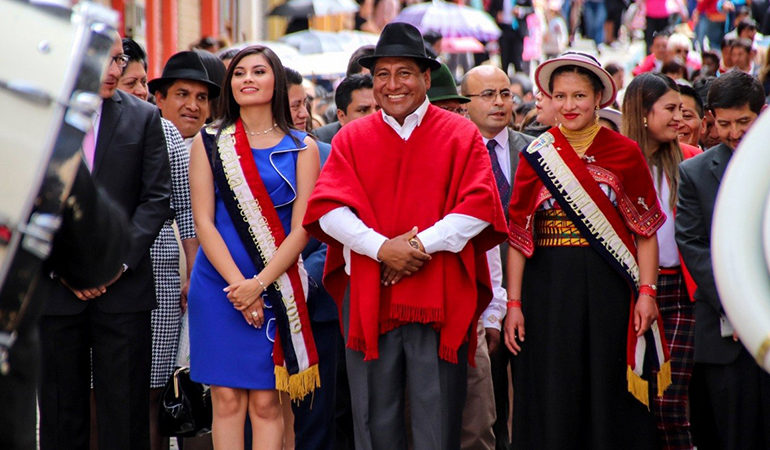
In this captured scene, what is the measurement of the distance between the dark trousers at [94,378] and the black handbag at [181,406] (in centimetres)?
33

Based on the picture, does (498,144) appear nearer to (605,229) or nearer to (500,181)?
(500,181)

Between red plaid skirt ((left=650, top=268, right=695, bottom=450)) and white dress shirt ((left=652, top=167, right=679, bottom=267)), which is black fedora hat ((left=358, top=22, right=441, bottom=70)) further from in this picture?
red plaid skirt ((left=650, top=268, right=695, bottom=450))

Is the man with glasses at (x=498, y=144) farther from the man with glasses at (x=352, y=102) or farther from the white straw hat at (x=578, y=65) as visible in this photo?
the white straw hat at (x=578, y=65)

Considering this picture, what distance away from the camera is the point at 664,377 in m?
6.02

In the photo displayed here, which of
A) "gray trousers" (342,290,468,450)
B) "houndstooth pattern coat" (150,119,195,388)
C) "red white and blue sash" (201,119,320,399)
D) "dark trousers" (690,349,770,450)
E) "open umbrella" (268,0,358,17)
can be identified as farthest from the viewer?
"open umbrella" (268,0,358,17)

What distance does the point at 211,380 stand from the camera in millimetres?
6023

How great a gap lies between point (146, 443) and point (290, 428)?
0.96m

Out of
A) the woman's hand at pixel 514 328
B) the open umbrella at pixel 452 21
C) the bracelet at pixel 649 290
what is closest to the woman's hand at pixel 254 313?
the woman's hand at pixel 514 328

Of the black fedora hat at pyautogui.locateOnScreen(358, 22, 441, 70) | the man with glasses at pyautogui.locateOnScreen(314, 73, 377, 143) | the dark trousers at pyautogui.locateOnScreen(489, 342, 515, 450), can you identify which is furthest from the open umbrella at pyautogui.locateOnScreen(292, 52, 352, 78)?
the black fedora hat at pyautogui.locateOnScreen(358, 22, 441, 70)

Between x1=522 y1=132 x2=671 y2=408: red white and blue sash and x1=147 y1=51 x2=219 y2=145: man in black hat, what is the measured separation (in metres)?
2.37

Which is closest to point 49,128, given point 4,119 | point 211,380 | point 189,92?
point 4,119

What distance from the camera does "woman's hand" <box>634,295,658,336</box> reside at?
587 cm

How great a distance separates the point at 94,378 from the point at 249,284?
0.88 metres

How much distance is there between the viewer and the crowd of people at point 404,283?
554 centimetres
